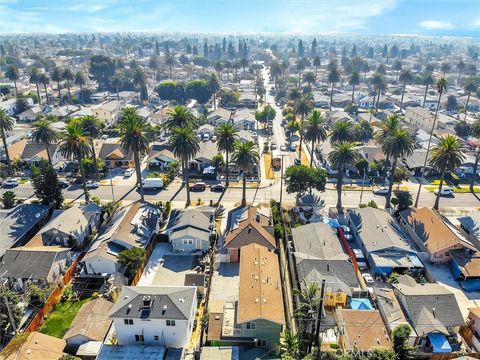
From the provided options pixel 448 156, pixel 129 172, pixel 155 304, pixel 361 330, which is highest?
pixel 448 156

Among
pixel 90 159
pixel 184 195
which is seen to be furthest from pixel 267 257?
pixel 90 159

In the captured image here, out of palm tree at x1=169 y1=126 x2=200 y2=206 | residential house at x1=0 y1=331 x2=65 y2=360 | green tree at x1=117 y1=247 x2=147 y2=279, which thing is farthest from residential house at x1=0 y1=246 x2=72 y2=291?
palm tree at x1=169 y1=126 x2=200 y2=206

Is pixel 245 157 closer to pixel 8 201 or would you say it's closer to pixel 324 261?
pixel 324 261

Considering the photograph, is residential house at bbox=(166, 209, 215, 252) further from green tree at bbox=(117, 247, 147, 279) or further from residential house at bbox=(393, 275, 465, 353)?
residential house at bbox=(393, 275, 465, 353)

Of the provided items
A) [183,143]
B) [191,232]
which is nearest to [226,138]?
[183,143]

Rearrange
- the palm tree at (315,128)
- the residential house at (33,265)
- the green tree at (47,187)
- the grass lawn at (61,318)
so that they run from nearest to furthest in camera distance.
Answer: the grass lawn at (61,318)
the residential house at (33,265)
the green tree at (47,187)
the palm tree at (315,128)

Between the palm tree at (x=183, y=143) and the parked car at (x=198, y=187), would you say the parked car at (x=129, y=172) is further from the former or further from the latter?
the palm tree at (x=183, y=143)

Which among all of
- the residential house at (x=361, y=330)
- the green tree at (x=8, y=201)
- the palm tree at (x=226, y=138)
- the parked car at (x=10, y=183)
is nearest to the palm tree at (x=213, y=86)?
the palm tree at (x=226, y=138)
